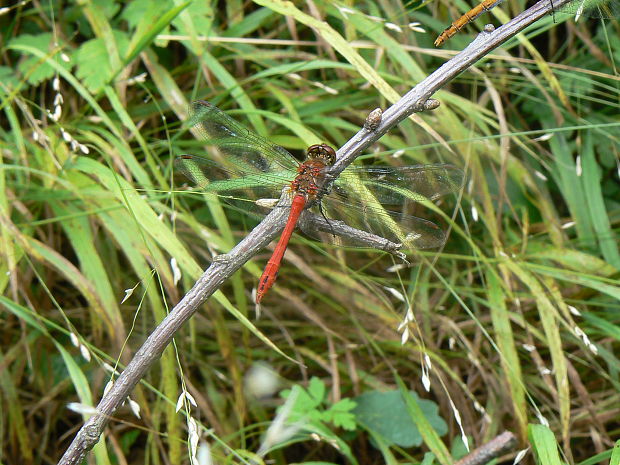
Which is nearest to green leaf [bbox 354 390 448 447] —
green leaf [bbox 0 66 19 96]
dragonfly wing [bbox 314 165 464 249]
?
dragonfly wing [bbox 314 165 464 249]

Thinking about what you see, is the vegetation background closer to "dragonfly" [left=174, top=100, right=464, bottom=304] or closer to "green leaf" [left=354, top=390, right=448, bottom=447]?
"green leaf" [left=354, top=390, right=448, bottom=447]

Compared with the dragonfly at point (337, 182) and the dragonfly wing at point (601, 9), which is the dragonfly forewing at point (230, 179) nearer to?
the dragonfly at point (337, 182)

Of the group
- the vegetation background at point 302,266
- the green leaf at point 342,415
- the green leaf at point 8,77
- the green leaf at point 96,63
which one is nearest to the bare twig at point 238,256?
the vegetation background at point 302,266

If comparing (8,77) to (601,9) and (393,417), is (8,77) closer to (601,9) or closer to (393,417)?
(393,417)

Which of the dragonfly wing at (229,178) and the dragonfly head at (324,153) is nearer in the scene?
the dragonfly head at (324,153)

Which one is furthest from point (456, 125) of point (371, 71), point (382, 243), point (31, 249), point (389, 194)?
point (31, 249)

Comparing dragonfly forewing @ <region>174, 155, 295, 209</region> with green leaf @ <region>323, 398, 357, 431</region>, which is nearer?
dragonfly forewing @ <region>174, 155, 295, 209</region>
